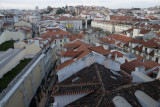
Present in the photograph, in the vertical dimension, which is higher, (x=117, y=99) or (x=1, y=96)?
(x=117, y=99)

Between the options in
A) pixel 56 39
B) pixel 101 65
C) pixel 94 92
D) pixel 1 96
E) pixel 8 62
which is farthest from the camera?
pixel 56 39

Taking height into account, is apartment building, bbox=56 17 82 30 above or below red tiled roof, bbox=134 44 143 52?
above

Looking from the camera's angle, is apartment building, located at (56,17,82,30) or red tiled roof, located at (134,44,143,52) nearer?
red tiled roof, located at (134,44,143,52)

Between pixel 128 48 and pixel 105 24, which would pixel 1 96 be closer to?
pixel 128 48

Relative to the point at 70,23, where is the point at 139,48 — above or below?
below

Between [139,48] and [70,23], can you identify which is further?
[70,23]

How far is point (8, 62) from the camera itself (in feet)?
66.9

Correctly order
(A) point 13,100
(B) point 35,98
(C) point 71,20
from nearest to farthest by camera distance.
A: 1. (A) point 13,100
2. (B) point 35,98
3. (C) point 71,20

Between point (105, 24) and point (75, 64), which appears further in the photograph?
point (105, 24)

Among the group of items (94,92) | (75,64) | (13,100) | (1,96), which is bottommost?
(13,100)

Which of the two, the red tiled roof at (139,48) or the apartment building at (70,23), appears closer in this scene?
the red tiled roof at (139,48)

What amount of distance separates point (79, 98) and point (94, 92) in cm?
123

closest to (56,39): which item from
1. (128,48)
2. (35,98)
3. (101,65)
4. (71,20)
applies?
(128,48)

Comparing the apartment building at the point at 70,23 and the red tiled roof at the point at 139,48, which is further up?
the apartment building at the point at 70,23
